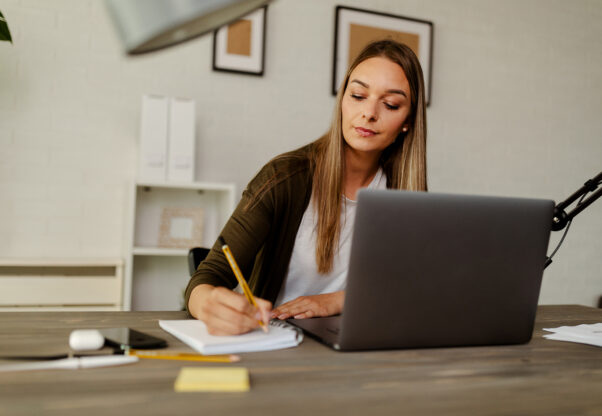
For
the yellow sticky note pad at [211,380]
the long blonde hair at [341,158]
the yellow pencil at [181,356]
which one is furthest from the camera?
the long blonde hair at [341,158]

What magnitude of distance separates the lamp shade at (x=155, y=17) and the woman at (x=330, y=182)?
86cm

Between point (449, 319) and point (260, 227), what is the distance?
641mm

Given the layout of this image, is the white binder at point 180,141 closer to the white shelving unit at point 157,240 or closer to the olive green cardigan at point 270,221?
the white shelving unit at point 157,240

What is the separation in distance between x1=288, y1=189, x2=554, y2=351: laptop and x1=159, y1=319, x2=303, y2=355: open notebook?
7 cm

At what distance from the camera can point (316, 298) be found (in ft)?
4.34

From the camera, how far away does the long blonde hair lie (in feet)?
5.23

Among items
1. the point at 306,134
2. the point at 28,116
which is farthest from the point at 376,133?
the point at 28,116

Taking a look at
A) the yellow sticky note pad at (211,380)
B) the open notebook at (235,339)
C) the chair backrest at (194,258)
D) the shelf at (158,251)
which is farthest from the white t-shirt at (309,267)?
the shelf at (158,251)

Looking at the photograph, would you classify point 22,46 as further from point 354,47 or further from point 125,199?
point 354,47

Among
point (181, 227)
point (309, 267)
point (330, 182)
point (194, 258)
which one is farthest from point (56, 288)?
point (330, 182)

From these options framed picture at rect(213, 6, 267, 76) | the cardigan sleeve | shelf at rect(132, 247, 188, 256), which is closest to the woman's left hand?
the cardigan sleeve

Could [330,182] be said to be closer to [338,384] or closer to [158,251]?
[338,384]

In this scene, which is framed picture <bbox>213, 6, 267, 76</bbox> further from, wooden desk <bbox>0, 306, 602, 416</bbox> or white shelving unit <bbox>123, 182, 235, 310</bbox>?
wooden desk <bbox>0, 306, 602, 416</bbox>

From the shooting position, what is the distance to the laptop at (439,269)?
845mm
